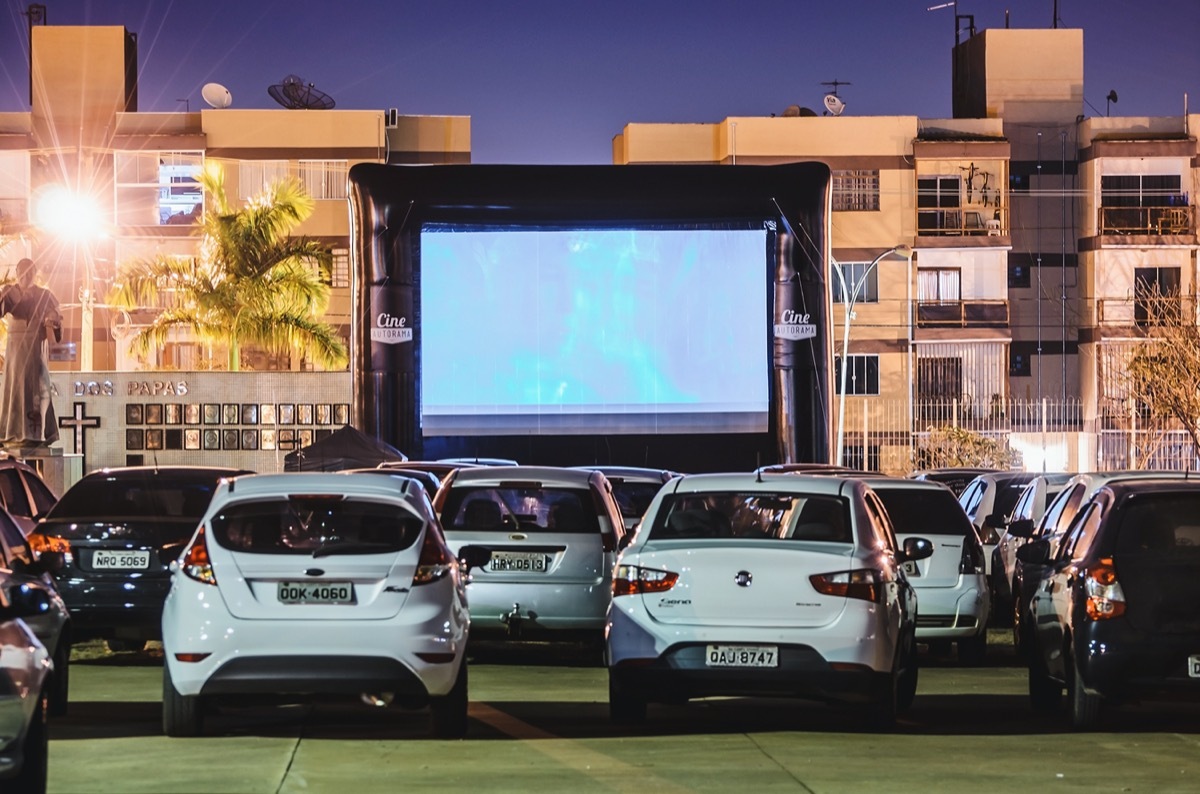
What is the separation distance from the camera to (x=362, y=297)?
97.6 feet

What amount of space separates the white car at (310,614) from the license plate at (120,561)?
13.7 feet

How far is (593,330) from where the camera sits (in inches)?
1190

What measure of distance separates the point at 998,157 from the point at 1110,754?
4770cm

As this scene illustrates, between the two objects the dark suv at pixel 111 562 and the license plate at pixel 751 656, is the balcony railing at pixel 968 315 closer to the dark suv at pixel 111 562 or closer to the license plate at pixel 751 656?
the dark suv at pixel 111 562

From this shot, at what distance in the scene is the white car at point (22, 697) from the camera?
7.67 metres

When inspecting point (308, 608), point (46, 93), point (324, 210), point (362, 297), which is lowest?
point (308, 608)

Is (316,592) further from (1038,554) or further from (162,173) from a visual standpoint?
(162,173)

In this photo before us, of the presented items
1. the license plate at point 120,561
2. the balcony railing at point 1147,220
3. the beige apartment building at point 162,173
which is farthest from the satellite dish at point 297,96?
the license plate at point 120,561

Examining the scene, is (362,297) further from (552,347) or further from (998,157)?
(998,157)

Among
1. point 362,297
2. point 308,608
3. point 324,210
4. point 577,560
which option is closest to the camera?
point 308,608

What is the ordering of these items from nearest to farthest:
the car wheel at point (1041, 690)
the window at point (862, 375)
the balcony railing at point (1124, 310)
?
the car wheel at point (1041, 690)
the balcony railing at point (1124, 310)
the window at point (862, 375)

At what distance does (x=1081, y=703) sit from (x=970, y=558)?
16.5ft

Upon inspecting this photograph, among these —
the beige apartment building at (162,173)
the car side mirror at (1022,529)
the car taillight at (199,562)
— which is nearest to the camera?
the car taillight at (199,562)

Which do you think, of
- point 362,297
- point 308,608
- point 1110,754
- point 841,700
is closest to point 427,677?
point 308,608
